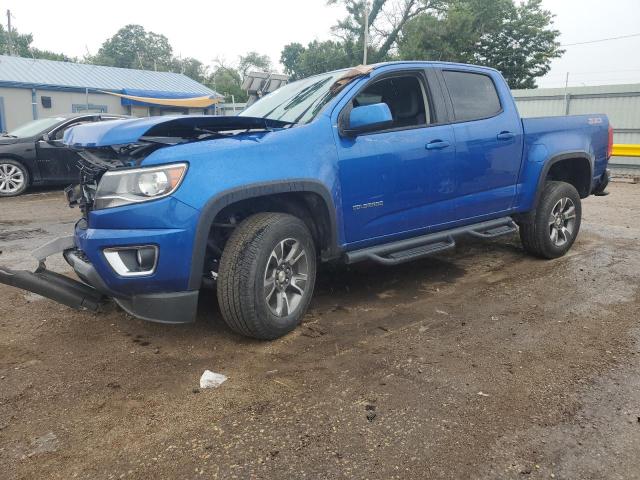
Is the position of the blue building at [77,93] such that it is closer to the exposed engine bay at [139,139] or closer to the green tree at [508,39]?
the green tree at [508,39]

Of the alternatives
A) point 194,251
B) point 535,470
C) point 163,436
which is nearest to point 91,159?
point 194,251

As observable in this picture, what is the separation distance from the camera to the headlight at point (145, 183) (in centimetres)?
298

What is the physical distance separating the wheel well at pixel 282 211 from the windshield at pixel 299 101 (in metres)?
0.58

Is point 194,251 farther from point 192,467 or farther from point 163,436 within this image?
point 192,467

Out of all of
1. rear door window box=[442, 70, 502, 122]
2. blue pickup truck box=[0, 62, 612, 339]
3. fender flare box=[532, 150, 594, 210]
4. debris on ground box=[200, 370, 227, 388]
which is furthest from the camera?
fender flare box=[532, 150, 594, 210]

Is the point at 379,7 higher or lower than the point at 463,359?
higher

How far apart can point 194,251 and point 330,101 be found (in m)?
1.52

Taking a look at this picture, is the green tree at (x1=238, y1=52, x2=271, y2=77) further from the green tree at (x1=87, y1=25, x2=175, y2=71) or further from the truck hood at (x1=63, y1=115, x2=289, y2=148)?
the truck hood at (x1=63, y1=115, x2=289, y2=148)

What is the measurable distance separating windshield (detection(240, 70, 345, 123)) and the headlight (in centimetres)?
112

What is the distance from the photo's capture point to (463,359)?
3.21m

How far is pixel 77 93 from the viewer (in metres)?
23.6

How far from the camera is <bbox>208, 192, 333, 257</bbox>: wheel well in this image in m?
3.38

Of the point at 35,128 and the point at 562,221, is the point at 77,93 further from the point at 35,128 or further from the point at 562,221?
the point at 562,221

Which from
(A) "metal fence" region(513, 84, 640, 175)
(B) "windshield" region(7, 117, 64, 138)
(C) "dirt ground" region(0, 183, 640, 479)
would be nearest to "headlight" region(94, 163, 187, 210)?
(C) "dirt ground" region(0, 183, 640, 479)
